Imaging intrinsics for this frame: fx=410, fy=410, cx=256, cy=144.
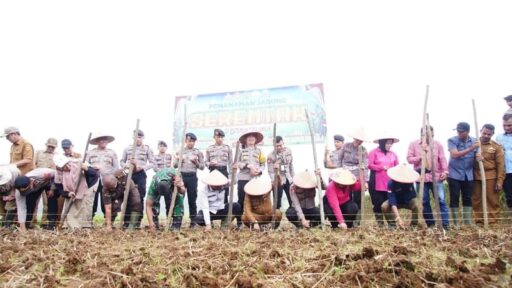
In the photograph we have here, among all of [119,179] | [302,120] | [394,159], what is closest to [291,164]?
[394,159]

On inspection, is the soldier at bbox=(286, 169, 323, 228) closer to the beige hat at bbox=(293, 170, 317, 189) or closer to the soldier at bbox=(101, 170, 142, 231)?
the beige hat at bbox=(293, 170, 317, 189)

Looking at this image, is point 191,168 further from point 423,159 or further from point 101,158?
point 423,159

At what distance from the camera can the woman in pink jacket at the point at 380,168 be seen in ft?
20.3

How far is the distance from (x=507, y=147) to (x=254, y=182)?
3.79 metres

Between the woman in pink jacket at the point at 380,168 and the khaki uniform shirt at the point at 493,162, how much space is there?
126cm

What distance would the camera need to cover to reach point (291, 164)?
7.14 metres

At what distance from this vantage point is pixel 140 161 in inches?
285

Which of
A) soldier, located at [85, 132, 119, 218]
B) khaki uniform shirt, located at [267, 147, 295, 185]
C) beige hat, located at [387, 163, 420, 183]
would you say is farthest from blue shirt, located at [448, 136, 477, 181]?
soldier, located at [85, 132, 119, 218]

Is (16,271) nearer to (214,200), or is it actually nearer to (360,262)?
(360,262)

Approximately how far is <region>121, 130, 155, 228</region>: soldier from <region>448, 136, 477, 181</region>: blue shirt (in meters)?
4.95

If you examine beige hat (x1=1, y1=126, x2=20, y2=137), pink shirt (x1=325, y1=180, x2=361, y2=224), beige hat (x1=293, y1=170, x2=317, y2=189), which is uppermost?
beige hat (x1=1, y1=126, x2=20, y2=137)

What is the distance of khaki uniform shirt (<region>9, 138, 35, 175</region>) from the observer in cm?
709

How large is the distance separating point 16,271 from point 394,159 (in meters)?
5.10

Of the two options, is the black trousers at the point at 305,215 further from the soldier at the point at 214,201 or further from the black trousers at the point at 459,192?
the black trousers at the point at 459,192
